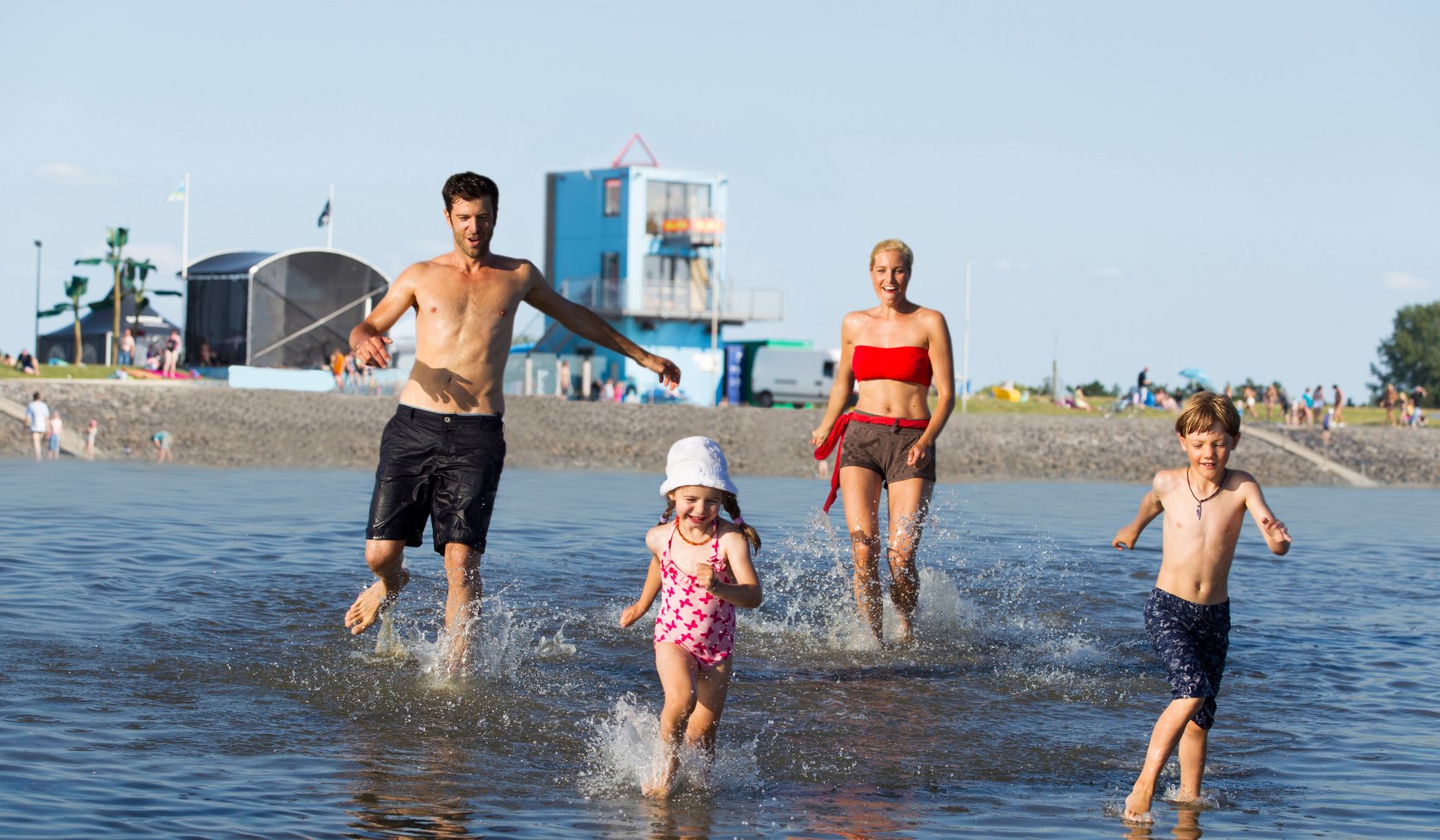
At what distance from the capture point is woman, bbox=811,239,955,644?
8.12 meters

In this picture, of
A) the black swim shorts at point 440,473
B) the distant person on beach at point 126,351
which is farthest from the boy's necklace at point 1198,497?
the distant person on beach at point 126,351

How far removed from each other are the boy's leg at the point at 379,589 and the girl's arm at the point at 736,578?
6.89 ft

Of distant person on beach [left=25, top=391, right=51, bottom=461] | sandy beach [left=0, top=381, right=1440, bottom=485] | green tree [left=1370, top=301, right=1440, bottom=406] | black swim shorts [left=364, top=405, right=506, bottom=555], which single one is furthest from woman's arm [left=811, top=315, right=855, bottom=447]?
green tree [left=1370, top=301, right=1440, bottom=406]

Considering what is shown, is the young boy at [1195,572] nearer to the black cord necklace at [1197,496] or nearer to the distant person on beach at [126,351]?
the black cord necklace at [1197,496]

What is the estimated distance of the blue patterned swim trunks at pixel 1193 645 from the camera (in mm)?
5375

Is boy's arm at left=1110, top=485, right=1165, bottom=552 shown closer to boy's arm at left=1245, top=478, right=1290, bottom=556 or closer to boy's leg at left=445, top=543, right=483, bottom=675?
boy's arm at left=1245, top=478, right=1290, bottom=556

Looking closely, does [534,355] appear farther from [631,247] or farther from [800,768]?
[800,768]

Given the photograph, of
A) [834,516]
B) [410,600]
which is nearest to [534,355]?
[834,516]

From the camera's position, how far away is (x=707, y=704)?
5.36 meters

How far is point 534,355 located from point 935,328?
42646mm

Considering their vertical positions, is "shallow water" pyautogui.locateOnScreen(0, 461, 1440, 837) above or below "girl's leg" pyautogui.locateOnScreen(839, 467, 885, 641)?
below

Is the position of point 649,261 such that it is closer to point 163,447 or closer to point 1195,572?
point 163,447

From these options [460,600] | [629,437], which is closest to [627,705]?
[460,600]

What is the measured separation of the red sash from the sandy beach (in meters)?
22.1
